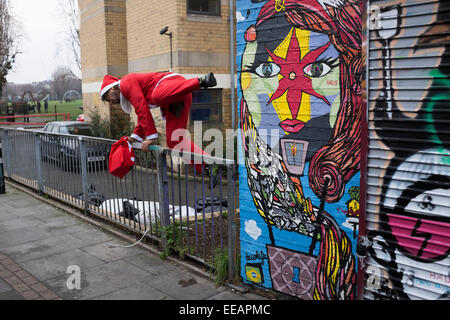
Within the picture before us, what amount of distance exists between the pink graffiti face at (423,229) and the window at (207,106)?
10124 mm

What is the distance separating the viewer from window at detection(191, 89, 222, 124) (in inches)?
508

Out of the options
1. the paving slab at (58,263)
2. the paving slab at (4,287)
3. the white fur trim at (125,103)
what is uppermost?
the white fur trim at (125,103)

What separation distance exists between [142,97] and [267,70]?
6.25 feet

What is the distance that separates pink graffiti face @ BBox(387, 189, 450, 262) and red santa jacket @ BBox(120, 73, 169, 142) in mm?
3119

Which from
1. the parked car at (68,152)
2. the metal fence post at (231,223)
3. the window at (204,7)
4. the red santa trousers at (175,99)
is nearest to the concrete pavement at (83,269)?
the metal fence post at (231,223)

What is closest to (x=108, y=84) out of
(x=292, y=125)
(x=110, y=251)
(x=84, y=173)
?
(x=84, y=173)

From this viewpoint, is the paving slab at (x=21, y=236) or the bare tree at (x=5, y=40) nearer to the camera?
the paving slab at (x=21, y=236)

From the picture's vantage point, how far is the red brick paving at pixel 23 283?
442 cm

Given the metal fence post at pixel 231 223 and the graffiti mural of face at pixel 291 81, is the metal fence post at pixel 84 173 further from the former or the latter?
the graffiti mural of face at pixel 291 81

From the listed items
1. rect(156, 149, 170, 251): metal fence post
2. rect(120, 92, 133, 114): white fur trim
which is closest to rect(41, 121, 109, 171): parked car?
rect(120, 92, 133, 114): white fur trim

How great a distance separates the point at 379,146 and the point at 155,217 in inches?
128

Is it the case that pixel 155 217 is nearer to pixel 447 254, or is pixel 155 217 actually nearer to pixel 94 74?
pixel 447 254

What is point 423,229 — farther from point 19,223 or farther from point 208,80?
point 19,223
